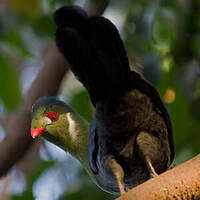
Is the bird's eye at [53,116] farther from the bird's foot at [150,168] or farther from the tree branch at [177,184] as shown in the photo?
the tree branch at [177,184]

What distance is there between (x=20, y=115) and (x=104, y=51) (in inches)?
54.1

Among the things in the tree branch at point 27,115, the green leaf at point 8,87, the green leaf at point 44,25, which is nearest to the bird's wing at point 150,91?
the tree branch at point 27,115

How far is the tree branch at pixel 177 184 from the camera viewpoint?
5.10ft

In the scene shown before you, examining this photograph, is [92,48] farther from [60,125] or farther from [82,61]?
[60,125]

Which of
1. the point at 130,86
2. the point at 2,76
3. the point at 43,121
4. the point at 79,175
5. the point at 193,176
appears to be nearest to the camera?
the point at 193,176

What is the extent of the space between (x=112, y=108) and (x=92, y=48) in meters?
0.33

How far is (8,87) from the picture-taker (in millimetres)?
3068

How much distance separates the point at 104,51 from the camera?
1.62 meters

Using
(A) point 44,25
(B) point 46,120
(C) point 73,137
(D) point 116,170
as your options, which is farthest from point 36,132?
(A) point 44,25

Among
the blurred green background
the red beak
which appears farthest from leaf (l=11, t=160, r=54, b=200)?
the red beak

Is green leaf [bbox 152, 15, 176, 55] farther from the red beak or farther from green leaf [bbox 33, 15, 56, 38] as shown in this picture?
the red beak

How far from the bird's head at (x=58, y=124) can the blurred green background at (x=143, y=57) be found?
19.9 inches

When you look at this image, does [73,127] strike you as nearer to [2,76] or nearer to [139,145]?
[139,145]

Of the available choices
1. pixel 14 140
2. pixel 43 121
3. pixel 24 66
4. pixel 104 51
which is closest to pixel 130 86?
pixel 104 51
